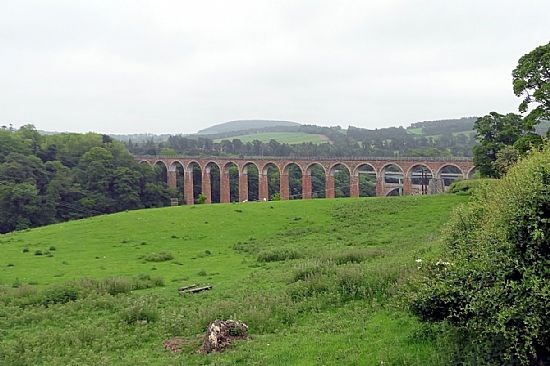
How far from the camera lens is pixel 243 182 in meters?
85.3

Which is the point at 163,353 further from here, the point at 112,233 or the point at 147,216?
the point at 147,216

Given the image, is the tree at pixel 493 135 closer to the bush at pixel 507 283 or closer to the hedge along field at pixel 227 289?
the hedge along field at pixel 227 289

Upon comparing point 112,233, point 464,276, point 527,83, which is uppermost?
point 527,83

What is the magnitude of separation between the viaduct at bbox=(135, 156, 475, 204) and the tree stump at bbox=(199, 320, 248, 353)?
53.3 m

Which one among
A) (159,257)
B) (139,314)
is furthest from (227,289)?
(159,257)

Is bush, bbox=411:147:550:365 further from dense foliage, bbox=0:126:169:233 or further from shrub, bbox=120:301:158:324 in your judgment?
dense foliage, bbox=0:126:169:233

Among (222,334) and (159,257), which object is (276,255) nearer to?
(159,257)

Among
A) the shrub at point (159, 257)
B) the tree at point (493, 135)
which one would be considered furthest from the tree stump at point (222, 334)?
the tree at point (493, 135)

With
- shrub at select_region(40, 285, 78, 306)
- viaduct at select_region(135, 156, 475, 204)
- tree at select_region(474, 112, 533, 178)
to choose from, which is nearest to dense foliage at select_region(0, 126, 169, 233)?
viaduct at select_region(135, 156, 475, 204)

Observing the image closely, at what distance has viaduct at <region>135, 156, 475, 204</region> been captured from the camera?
64500 millimetres

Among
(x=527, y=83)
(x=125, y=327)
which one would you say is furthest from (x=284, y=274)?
(x=527, y=83)

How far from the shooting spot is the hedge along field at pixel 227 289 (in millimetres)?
11703

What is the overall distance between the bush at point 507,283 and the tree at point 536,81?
2095 cm

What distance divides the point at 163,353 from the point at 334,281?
639cm
